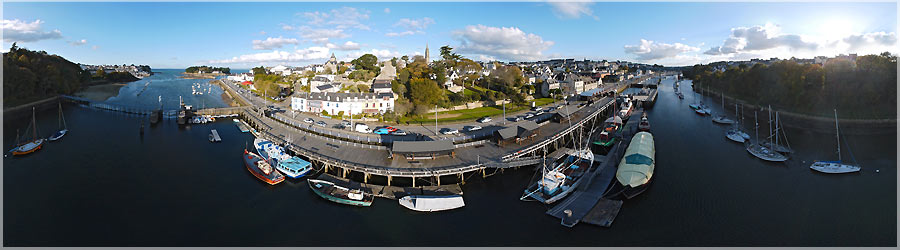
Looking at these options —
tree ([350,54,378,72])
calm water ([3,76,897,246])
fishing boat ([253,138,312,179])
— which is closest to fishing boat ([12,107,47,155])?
calm water ([3,76,897,246])

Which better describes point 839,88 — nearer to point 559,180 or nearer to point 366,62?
point 559,180

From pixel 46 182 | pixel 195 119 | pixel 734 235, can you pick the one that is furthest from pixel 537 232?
pixel 195 119

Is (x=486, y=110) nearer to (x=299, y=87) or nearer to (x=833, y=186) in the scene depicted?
(x=833, y=186)

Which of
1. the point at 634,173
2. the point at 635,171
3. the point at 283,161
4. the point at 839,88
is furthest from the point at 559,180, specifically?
the point at 839,88

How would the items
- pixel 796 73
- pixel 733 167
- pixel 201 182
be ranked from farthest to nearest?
pixel 796 73 → pixel 733 167 → pixel 201 182

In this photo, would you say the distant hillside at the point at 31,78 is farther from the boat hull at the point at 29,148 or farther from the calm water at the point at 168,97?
the boat hull at the point at 29,148

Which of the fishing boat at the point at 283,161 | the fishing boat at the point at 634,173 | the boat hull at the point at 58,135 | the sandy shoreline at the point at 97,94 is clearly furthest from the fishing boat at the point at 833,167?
the sandy shoreline at the point at 97,94

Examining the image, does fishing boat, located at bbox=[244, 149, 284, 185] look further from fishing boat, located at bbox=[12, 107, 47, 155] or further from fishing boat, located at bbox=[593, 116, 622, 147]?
fishing boat, located at bbox=[593, 116, 622, 147]

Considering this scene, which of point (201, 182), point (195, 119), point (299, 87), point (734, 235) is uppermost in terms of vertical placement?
point (299, 87)
